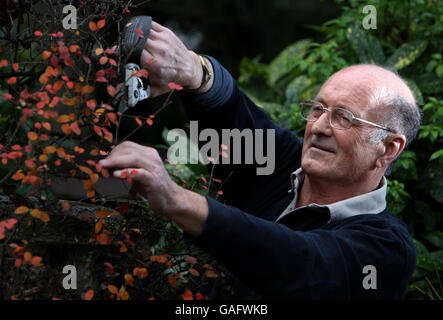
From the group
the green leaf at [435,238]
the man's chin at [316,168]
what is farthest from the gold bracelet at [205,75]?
the green leaf at [435,238]

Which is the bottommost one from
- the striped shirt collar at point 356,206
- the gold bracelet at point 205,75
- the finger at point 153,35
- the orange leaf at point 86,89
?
the striped shirt collar at point 356,206

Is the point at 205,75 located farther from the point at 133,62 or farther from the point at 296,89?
the point at 296,89

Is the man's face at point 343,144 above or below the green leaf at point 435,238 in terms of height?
above

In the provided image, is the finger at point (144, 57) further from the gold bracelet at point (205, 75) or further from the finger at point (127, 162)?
the finger at point (127, 162)

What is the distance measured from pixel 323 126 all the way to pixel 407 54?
1.72 metres

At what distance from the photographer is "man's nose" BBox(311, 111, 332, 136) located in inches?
79.7

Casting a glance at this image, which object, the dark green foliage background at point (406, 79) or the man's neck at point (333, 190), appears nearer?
the man's neck at point (333, 190)

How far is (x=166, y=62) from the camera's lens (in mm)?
1847

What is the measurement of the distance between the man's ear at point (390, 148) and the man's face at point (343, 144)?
→ 49 mm

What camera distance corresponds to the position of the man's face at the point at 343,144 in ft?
6.60

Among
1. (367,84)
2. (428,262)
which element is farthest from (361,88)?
(428,262)

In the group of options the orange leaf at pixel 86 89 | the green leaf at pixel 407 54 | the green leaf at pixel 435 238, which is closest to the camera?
the orange leaf at pixel 86 89
